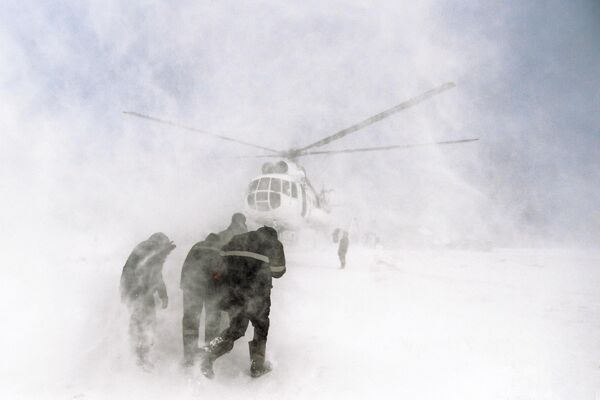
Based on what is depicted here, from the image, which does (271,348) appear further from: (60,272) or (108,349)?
(60,272)

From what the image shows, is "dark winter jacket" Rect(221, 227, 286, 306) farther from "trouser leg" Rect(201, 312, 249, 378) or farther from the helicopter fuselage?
the helicopter fuselage

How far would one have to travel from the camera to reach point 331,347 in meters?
→ 4.45

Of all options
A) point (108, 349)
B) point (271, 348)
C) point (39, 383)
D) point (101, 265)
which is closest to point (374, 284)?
point (271, 348)

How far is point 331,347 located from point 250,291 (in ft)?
5.14

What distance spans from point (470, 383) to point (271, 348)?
241 centimetres

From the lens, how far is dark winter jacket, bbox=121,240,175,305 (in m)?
4.14

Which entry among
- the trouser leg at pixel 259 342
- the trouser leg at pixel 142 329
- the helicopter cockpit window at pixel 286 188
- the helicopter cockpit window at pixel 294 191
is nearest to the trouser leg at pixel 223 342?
the trouser leg at pixel 259 342

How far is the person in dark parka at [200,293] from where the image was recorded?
12.9 ft

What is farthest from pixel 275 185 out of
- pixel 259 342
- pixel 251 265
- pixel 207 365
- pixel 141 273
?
pixel 207 365

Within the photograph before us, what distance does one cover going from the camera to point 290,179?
12438mm

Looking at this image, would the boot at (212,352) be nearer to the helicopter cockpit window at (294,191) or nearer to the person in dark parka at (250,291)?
the person in dark parka at (250,291)

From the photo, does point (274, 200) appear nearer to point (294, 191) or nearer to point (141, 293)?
point (294, 191)

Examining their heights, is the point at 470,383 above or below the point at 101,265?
above

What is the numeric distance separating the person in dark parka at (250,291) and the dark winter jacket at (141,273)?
3.45 ft
